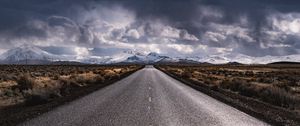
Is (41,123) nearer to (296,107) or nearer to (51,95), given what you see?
(51,95)

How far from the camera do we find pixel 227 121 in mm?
12734

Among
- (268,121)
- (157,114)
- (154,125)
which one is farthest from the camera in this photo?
(157,114)

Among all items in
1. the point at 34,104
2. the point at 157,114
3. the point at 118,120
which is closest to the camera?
the point at 118,120

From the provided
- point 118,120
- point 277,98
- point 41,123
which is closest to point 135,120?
point 118,120

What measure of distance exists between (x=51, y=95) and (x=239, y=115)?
40.0ft

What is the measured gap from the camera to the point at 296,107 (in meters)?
19.1

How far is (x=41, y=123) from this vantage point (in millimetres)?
11742

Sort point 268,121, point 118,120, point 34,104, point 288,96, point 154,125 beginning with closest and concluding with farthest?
point 154,125, point 118,120, point 268,121, point 34,104, point 288,96

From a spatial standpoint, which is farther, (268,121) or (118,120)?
(268,121)

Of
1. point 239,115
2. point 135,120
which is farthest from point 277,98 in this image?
point 135,120

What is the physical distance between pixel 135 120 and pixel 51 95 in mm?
11166

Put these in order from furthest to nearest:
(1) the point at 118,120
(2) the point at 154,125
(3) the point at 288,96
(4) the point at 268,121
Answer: (3) the point at 288,96 → (4) the point at 268,121 → (1) the point at 118,120 → (2) the point at 154,125

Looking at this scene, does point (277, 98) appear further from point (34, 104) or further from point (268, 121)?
point (34, 104)

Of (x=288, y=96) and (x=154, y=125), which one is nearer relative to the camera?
(x=154, y=125)
